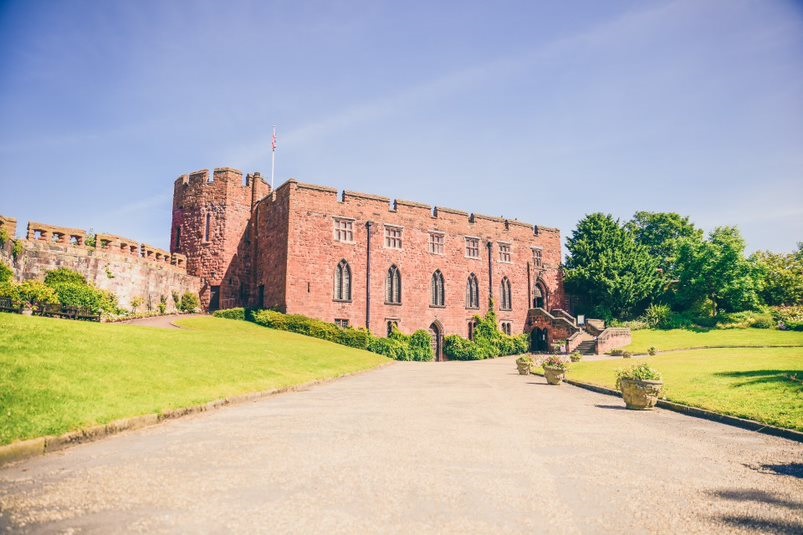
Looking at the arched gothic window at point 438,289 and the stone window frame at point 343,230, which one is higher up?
the stone window frame at point 343,230

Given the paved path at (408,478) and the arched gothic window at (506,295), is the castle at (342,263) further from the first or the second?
the paved path at (408,478)

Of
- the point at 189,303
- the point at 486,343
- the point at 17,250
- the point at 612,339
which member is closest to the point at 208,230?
the point at 189,303

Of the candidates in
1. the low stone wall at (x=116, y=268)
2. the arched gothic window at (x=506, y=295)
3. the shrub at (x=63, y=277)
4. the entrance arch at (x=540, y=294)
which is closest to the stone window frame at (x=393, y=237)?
the arched gothic window at (x=506, y=295)

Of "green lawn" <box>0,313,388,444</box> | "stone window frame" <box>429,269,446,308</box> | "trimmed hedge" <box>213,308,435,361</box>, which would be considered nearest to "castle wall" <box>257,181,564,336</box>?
"stone window frame" <box>429,269,446,308</box>

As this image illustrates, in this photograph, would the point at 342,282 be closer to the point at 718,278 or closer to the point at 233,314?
the point at 233,314

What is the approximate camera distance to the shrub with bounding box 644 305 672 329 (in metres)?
42.3

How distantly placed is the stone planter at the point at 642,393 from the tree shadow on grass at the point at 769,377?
3367mm

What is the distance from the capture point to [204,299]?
36.9 m

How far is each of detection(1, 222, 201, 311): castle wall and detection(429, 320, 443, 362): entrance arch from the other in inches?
741

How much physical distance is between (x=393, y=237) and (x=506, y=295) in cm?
1248

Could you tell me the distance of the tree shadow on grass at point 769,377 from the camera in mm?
13031

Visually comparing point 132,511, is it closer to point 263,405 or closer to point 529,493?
point 529,493

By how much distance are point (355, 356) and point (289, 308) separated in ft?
26.8

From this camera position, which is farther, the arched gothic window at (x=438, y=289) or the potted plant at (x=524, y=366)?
the arched gothic window at (x=438, y=289)
